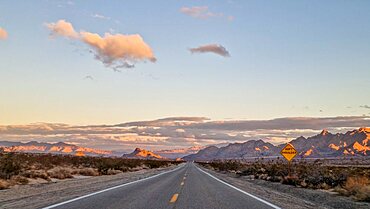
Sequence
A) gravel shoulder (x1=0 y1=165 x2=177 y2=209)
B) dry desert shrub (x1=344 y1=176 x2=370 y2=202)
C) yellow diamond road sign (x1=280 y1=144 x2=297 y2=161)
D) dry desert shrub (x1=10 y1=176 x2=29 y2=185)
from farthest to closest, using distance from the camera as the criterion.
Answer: yellow diamond road sign (x1=280 y1=144 x2=297 y2=161) → dry desert shrub (x1=10 y1=176 x2=29 y2=185) → dry desert shrub (x1=344 y1=176 x2=370 y2=202) → gravel shoulder (x1=0 y1=165 x2=177 y2=209)

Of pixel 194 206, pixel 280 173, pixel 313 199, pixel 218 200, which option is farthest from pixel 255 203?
pixel 280 173

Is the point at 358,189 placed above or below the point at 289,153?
below

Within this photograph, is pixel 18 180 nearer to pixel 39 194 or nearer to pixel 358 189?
pixel 39 194

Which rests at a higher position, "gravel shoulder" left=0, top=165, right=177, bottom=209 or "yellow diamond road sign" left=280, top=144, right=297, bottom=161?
"yellow diamond road sign" left=280, top=144, right=297, bottom=161

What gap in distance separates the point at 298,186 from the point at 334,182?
6.50 feet

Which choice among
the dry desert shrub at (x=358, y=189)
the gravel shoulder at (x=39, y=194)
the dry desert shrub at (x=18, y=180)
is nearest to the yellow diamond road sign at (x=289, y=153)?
the dry desert shrub at (x=358, y=189)

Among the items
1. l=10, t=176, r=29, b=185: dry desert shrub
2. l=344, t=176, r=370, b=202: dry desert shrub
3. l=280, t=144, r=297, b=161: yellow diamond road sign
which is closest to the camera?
l=344, t=176, r=370, b=202: dry desert shrub

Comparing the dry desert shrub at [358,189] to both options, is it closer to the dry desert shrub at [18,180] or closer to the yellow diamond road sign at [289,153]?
the yellow diamond road sign at [289,153]

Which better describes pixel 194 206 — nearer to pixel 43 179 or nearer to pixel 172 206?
pixel 172 206

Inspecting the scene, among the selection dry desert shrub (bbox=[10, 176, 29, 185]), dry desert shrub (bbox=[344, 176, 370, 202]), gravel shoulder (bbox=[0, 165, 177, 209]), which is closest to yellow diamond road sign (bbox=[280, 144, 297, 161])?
dry desert shrub (bbox=[344, 176, 370, 202])

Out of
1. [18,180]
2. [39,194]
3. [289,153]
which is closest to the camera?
[39,194]

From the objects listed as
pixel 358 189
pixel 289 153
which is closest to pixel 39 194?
pixel 358 189

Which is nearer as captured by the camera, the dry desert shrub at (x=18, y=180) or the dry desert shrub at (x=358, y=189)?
the dry desert shrub at (x=358, y=189)

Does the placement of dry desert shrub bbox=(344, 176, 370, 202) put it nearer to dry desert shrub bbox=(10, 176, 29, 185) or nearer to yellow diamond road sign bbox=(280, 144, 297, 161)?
yellow diamond road sign bbox=(280, 144, 297, 161)
